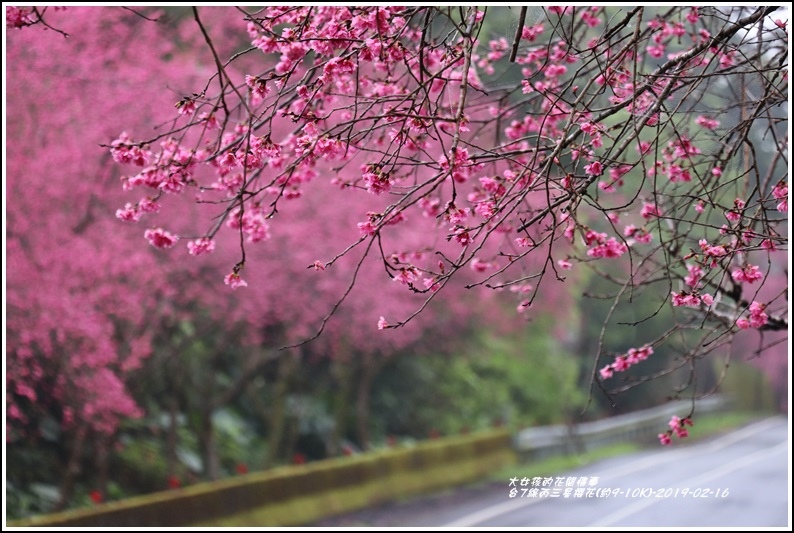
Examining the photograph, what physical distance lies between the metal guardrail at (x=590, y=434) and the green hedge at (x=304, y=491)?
1.32 m

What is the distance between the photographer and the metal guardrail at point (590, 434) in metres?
13.9

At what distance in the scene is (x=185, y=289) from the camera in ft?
26.8

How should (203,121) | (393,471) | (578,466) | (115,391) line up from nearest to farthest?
(203,121) < (115,391) < (393,471) < (578,466)

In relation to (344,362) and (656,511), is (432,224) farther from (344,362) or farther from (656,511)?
(656,511)

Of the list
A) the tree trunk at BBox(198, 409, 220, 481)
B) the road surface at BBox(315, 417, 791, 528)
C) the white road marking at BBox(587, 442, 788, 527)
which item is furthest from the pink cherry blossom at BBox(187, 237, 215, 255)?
the white road marking at BBox(587, 442, 788, 527)

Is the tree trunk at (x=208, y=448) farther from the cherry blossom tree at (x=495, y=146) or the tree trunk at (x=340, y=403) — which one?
the cherry blossom tree at (x=495, y=146)

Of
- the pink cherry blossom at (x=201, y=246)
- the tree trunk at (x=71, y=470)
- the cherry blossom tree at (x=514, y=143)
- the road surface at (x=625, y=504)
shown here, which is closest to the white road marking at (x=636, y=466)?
the road surface at (x=625, y=504)

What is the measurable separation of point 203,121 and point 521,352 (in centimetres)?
1160

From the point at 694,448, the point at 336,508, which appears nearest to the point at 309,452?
the point at 336,508

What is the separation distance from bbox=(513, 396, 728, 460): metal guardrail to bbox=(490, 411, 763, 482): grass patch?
0.13 m

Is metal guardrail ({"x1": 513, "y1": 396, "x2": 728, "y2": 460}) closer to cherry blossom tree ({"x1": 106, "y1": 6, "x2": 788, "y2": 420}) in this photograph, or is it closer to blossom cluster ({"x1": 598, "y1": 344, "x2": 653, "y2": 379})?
cherry blossom tree ({"x1": 106, "y1": 6, "x2": 788, "y2": 420})

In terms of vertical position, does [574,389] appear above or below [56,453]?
above

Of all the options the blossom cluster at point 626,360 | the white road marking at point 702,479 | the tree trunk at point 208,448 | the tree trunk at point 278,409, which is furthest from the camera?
the tree trunk at point 278,409

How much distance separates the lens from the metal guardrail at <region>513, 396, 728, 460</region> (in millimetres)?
13906
